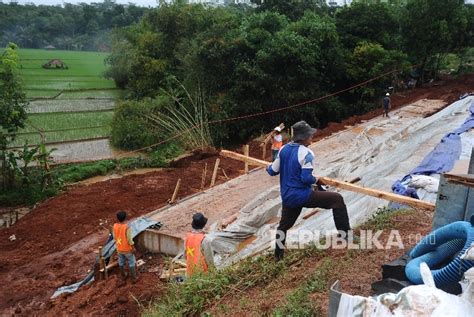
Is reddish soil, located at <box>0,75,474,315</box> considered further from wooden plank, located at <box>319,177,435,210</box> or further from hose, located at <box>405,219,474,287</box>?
hose, located at <box>405,219,474,287</box>

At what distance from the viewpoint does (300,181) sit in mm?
4551

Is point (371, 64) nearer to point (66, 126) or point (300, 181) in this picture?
point (66, 126)

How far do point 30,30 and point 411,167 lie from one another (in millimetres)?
57416

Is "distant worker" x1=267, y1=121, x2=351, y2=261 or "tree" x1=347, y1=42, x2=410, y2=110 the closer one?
"distant worker" x1=267, y1=121, x2=351, y2=261

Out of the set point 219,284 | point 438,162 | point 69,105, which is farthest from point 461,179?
point 69,105

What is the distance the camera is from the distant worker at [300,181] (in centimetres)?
448

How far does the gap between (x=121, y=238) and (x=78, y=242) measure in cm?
364

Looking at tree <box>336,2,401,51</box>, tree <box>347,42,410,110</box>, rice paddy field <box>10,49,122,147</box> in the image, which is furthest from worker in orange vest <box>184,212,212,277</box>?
tree <box>336,2,401,51</box>

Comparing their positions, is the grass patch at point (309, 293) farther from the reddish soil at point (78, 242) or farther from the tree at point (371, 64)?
the tree at point (371, 64)

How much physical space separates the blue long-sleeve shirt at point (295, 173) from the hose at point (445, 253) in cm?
120

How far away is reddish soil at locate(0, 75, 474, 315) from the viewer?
705 centimetres

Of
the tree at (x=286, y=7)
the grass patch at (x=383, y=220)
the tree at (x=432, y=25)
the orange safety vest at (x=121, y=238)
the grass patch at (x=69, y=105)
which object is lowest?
the grass patch at (x=69, y=105)

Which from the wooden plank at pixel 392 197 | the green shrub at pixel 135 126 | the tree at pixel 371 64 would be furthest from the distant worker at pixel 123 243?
the tree at pixel 371 64

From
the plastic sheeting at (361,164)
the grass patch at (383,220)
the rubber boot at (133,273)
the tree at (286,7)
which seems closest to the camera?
the grass patch at (383,220)
